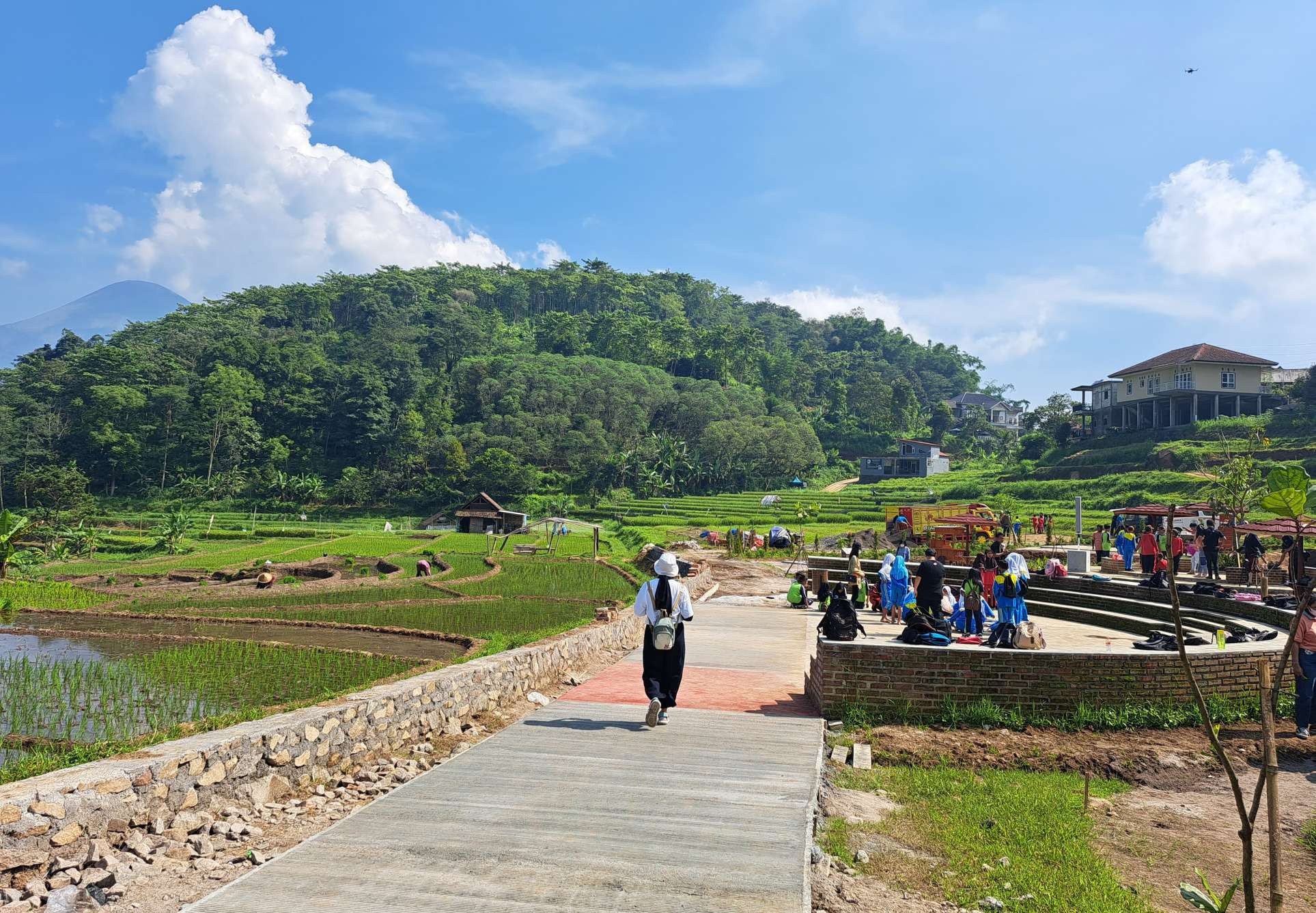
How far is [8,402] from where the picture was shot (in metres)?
79.8

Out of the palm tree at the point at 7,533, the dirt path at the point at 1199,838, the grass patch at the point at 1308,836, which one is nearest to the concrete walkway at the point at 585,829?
the dirt path at the point at 1199,838

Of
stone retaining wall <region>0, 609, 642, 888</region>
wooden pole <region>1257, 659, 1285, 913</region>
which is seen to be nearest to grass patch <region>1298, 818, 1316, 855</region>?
wooden pole <region>1257, 659, 1285, 913</region>

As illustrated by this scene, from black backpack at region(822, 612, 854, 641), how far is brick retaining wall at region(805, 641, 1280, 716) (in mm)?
1425

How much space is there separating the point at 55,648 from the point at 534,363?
8160cm

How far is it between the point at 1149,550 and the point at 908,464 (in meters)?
59.9

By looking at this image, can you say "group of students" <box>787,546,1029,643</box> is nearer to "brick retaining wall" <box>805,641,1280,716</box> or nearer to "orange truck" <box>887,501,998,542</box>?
"brick retaining wall" <box>805,641,1280,716</box>

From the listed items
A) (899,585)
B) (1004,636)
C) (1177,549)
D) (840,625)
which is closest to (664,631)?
(840,625)

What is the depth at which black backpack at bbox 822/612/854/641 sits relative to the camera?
32.8 ft

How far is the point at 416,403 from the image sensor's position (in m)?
88.1

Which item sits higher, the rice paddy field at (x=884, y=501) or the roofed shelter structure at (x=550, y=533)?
the rice paddy field at (x=884, y=501)

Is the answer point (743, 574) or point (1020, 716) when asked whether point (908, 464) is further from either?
point (1020, 716)

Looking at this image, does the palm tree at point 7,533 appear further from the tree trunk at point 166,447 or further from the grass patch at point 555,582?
the tree trunk at point 166,447

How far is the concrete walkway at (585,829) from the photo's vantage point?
4266 mm

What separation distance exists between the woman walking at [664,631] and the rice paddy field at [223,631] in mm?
3095
